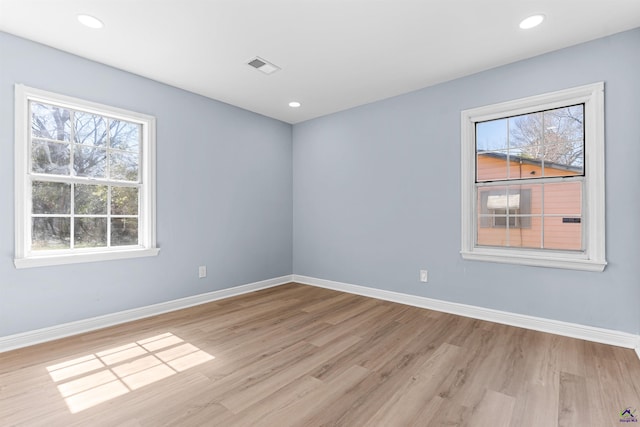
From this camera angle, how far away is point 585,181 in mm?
2695

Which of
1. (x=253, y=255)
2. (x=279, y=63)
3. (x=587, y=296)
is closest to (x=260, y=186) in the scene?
(x=253, y=255)

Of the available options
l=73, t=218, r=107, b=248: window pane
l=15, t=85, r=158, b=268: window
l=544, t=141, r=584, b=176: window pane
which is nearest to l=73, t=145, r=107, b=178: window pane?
l=15, t=85, r=158, b=268: window

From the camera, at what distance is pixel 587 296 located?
2.62 m

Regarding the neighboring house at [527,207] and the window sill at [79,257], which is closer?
the window sill at [79,257]

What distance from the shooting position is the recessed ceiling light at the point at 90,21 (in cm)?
227

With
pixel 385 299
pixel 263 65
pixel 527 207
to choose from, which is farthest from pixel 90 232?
pixel 527 207

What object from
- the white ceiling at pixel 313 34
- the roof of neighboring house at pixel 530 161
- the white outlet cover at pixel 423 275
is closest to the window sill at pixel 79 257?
the white ceiling at pixel 313 34

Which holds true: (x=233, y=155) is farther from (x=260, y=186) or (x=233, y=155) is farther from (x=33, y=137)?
(x=33, y=137)

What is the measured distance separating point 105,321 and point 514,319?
4.03m

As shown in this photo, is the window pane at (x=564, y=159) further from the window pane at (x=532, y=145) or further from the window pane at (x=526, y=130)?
the window pane at (x=526, y=130)

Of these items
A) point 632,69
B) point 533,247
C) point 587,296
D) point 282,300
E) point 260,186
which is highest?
point 632,69

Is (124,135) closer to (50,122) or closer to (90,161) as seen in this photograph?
(90,161)

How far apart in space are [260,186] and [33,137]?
2.48 m

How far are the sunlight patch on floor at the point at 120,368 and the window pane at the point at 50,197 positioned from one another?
136 centimetres
